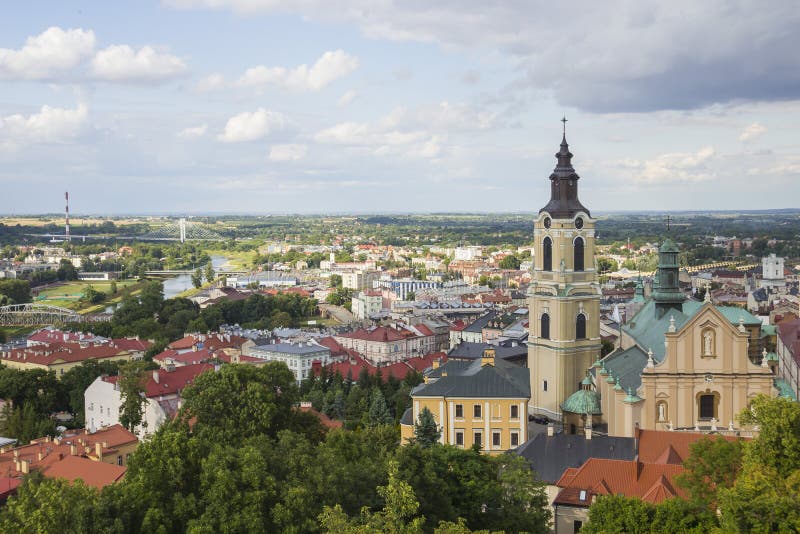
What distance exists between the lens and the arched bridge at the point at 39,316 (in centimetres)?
12269

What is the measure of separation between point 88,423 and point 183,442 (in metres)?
33.1

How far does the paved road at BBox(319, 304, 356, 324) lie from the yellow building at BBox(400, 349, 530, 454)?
8884 cm

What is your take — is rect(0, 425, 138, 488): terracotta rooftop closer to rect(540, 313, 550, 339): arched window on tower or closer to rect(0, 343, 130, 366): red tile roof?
rect(540, 313, 550, 339): arched window on tower

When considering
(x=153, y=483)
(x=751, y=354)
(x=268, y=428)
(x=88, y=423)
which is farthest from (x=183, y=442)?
(x=751, y=354)

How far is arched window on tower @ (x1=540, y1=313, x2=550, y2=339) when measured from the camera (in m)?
46.0

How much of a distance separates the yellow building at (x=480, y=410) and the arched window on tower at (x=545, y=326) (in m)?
4.07

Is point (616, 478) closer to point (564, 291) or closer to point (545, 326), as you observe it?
point (564, 291)

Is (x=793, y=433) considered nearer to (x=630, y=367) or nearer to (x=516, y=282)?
(x=630, y=367)

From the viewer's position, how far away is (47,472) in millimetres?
34875

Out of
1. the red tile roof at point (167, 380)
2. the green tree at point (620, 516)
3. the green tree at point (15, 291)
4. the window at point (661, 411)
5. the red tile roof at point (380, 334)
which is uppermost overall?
the green tree at point (620, 516)

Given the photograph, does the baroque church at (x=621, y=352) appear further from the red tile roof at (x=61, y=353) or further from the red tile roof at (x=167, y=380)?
the red tile roof at (x=61, y=353)

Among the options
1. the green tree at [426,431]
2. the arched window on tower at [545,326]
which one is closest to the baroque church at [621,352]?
the arched window on tower at [545,326]

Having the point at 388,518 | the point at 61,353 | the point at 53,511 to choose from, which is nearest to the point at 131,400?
the point at 53,511

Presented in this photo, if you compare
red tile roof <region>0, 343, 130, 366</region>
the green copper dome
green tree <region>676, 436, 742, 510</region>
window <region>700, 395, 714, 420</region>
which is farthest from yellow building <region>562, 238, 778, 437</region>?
red tile roof <region>0, 343, 130, 366</region>
